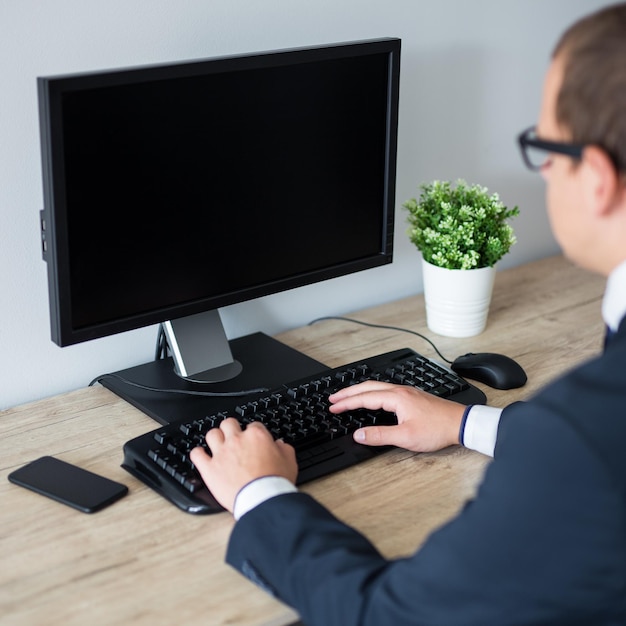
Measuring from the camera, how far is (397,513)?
1194 millimetres

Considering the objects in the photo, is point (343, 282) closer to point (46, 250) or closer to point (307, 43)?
point (307, 43)

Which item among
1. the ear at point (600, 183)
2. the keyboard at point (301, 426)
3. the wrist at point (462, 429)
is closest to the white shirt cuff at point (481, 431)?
the wrist at point (462, 429)

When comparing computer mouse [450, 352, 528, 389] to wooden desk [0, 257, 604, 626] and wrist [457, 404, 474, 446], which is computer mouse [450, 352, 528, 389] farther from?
wrist [457, 404, 474, 446]

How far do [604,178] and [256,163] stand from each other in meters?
0.61

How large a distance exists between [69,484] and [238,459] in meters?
0.23

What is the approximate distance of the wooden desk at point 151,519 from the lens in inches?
40.2

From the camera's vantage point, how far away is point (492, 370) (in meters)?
1.52

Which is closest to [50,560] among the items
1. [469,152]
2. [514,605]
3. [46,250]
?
[46,250]

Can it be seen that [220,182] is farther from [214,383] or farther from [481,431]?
[481,431]

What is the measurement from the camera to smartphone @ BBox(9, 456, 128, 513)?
1.21 m

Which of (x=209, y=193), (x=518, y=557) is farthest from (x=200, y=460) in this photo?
(x=518, y=557)

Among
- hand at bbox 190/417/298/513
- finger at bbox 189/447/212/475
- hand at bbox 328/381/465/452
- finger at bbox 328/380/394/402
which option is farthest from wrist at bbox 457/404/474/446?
finger at bbox 189/447/212/475

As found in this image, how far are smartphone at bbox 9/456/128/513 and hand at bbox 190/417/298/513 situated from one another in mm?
121

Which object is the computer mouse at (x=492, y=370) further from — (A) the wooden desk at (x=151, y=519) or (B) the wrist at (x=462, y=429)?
(B) the wrist at (x=462, y=429)
